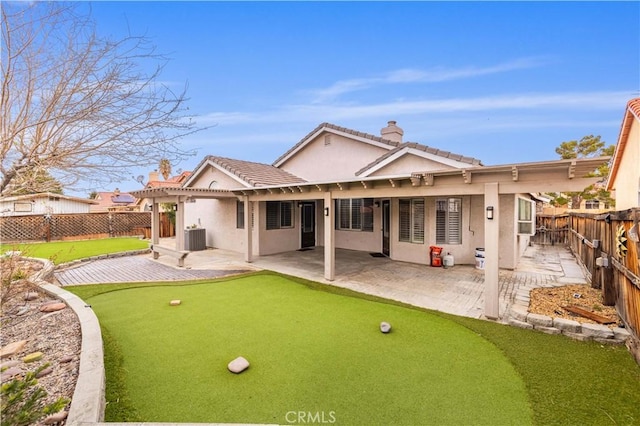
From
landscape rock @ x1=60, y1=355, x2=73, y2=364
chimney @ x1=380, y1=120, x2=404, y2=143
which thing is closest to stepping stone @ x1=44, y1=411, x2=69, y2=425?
landscape rock @ x1=60, y1=355, x2=73, y2=364

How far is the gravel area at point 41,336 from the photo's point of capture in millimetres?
3377

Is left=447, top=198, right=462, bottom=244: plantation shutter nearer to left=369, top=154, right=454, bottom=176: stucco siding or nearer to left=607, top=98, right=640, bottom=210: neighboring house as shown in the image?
left=369, top=154, right=454, bottom=176: stucco siding

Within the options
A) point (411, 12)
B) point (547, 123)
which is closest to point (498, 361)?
point (411, 12)

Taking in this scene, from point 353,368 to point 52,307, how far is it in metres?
5.87

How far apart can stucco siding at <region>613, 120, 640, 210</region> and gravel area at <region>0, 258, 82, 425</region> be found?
13358 mm

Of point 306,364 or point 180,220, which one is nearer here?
point 306,364

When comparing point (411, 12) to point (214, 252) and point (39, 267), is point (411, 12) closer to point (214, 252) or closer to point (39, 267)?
point (214, 252)

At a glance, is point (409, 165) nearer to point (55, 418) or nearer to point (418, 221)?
point (418, 221)

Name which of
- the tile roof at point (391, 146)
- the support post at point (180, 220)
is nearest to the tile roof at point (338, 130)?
the tile roof at point (391, 146)

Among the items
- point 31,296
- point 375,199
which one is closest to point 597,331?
point 375,199

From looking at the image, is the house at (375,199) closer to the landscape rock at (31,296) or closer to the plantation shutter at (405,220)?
the plantation shutter at (405,220)

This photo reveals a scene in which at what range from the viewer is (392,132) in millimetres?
14242

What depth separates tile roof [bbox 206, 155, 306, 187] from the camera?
1232 centimetres

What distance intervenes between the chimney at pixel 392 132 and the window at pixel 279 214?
5790mm
